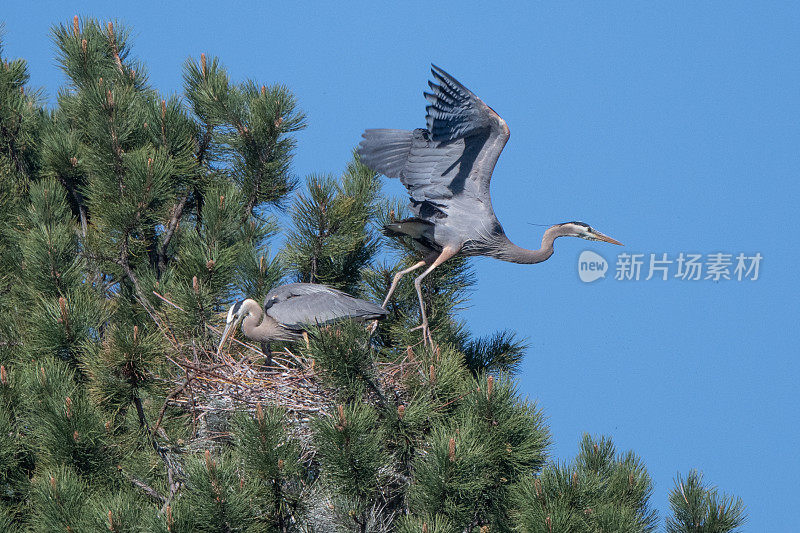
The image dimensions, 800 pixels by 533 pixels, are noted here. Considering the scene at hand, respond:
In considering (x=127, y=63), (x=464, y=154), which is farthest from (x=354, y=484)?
(x=127, y=63)

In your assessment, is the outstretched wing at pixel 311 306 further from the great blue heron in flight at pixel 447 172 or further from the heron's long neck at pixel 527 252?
the heron's long neck at pixel 527 252

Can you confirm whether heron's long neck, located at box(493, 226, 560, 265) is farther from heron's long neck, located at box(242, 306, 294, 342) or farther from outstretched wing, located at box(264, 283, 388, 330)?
heron's long neck, located at box(242, 306, 294, 342)

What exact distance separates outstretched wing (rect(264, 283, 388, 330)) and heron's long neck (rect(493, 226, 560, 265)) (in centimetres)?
103

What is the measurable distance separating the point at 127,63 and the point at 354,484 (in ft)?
15.4

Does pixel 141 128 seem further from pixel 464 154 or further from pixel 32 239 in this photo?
pixel 464 154

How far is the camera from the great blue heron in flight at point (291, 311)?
7.24 metres

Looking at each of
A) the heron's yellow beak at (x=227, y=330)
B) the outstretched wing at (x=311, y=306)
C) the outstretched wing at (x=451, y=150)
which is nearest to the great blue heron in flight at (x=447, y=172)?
the outstretched wing at (x=451, y=150)

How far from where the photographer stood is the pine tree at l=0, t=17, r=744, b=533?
573 cm

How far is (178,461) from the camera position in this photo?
672cm

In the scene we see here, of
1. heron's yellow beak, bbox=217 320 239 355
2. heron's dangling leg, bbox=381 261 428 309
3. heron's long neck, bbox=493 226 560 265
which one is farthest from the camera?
heron's long neck, bbox=493 226 560 265

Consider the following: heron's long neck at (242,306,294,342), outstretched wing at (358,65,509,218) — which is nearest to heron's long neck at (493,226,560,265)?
outstretched wing at (358,65,509,218)

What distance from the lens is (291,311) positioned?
7.25 meters

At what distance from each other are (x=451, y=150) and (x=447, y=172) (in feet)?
0.50

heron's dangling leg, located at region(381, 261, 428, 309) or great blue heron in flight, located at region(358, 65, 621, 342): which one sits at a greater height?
great blue heron in flight, located at region(358, 65, 621, 342)
